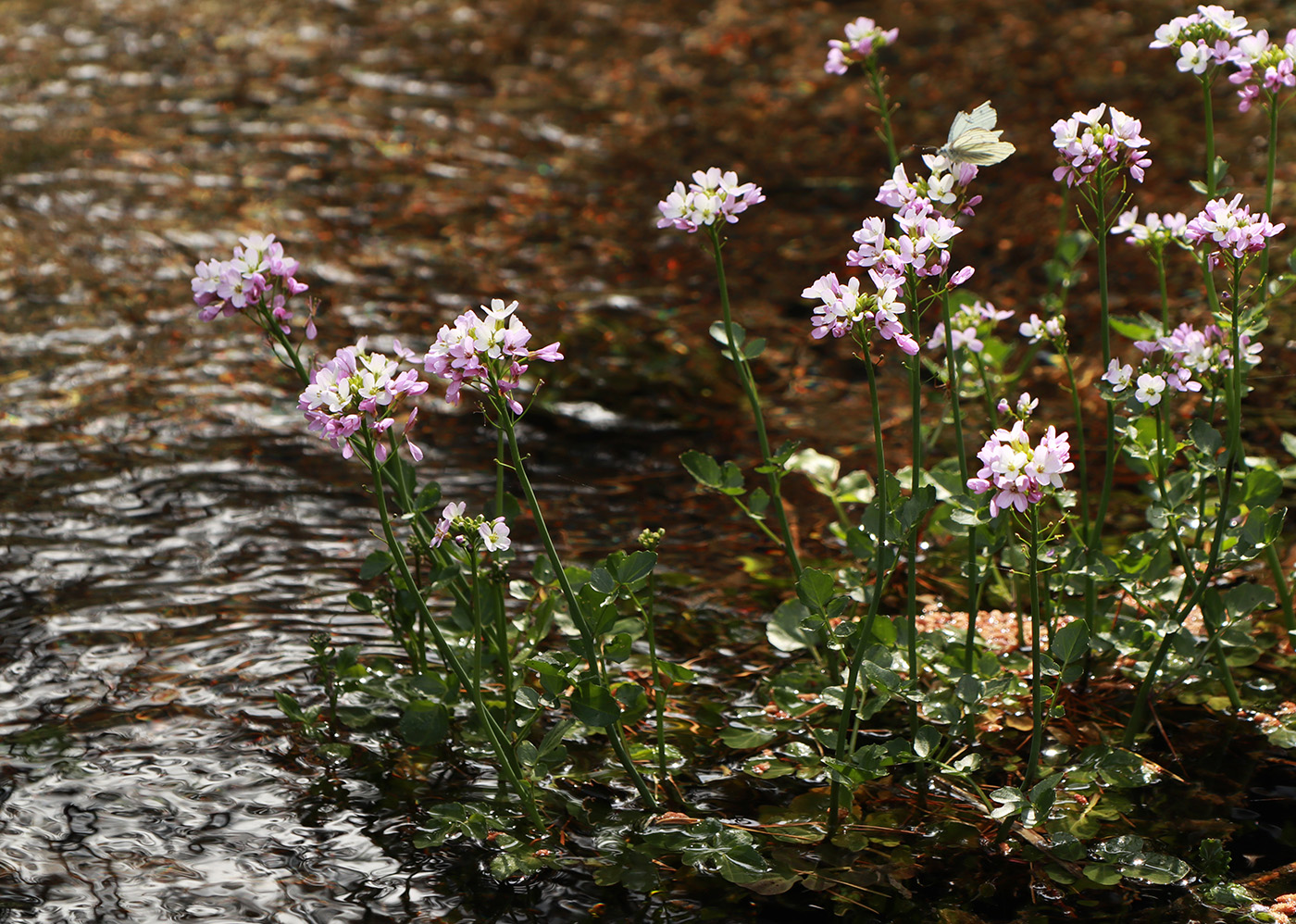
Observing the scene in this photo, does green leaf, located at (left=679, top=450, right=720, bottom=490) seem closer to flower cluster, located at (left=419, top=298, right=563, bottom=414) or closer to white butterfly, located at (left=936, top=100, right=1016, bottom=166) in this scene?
flower cluster, located at (left=419, top=298, right=563, bottom=414)

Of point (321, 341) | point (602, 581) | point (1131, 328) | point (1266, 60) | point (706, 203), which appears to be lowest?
point (602, 581)

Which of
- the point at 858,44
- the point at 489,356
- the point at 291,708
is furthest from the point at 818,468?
the point at 291,708

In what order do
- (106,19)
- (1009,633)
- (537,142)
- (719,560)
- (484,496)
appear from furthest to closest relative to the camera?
(106,19)
(537,142)
(484,496)
(719,560)
(1009,633)

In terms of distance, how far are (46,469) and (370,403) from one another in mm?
1940

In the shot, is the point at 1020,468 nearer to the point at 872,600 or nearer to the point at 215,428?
the point at 872,600

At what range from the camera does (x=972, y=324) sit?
261 cm

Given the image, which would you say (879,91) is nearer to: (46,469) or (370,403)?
(370,403)

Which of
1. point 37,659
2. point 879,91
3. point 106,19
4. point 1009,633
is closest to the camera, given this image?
point 879,91

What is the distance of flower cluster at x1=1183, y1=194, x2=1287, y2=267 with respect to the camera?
1978 mm

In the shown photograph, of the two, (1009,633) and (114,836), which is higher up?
(1009,633)

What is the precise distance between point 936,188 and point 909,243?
20cm

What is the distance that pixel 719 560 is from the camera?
10.0ft

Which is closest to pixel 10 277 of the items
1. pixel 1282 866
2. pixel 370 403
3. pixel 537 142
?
pixel 537 142

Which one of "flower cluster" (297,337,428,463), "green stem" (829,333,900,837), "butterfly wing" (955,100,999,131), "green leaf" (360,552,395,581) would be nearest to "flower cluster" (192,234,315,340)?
"flower cluster" (297,337,428,463)
